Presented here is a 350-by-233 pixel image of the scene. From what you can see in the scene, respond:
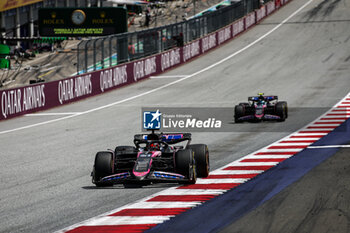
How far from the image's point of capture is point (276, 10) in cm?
6538

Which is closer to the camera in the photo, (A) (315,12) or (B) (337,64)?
(B) (337,64)

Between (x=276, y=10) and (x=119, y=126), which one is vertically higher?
(x=276, y=10)

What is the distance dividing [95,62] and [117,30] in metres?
13.9

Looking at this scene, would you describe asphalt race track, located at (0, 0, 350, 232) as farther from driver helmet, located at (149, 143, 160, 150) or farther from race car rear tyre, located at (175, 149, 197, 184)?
driver helmet, located at (149, 143, 160, 150)

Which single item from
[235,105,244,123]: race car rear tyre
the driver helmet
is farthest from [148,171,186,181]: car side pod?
[235,105,244,123]: race car rear tyre

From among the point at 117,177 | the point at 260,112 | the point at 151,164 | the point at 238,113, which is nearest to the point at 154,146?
the point at 151,164

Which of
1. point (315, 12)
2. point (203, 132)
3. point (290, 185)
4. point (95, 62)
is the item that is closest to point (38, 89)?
point (95, 62)

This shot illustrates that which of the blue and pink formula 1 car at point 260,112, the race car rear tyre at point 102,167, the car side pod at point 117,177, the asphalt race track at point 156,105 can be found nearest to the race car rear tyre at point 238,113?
the blue and pink formula 1 car at point 260,112

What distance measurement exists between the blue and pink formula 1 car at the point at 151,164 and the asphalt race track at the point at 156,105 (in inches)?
10.6

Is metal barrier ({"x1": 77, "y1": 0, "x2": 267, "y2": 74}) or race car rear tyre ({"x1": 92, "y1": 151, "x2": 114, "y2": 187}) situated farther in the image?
metal barrier ({"x1": 77, "y1": 0, "x2": 267, "y2": 74})

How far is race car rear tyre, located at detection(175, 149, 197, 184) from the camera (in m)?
11.4

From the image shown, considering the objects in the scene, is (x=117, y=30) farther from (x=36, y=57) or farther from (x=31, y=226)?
(x=31, y=226)

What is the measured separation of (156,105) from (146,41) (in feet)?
39.3

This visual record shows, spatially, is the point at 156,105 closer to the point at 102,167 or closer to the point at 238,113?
the point at 238,113
